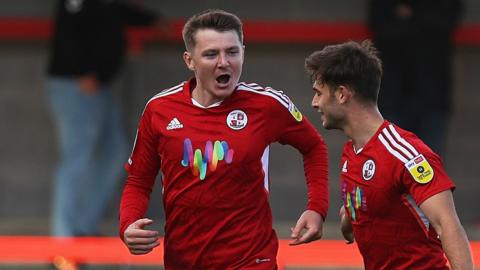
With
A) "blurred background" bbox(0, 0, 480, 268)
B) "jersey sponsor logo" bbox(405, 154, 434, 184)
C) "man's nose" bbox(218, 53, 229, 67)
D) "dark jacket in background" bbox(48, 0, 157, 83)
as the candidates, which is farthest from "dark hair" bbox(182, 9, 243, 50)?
"blurred background" bbox(0, 0, 480, 268)

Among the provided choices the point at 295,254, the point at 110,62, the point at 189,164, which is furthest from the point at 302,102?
the point at 189,164

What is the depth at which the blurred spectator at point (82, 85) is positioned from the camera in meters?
9.48

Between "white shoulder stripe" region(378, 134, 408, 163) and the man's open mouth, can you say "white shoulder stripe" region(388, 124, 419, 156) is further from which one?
the man's open mouth

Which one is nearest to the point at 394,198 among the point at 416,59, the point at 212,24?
the point at 212,24

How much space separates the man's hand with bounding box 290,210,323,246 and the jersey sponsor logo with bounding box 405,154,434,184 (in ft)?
2.31

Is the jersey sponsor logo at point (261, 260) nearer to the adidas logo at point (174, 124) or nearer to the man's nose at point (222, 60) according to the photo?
the adidas logo at point (174, 124)

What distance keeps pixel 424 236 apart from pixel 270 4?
5080 millimetres

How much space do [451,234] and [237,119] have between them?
4.41 feet

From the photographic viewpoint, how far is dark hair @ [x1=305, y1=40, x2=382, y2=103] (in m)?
5.93

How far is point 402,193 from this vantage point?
18.5 ft

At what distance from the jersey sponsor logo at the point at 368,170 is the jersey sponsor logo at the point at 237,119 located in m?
0.72

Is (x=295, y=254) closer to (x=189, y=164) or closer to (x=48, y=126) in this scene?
(x=189, y=164)

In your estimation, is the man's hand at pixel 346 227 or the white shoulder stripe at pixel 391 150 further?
the man's hand at pixel 346 227

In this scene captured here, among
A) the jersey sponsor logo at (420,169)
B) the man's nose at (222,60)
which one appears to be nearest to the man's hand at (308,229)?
the jersey sponsor logo at (420,169)
